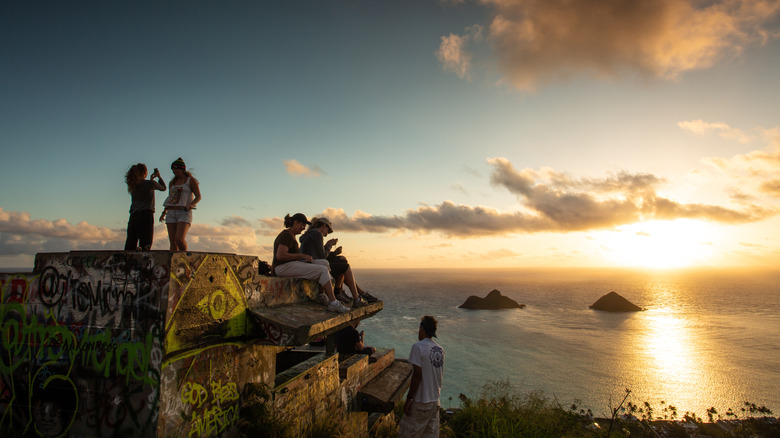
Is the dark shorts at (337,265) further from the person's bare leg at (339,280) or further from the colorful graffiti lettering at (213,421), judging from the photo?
the colorful graffiti lettering at (213,421)

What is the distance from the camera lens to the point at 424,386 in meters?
6.01

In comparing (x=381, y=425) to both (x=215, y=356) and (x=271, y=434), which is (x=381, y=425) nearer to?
(x=271, y=434)

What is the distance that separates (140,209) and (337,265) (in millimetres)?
4104

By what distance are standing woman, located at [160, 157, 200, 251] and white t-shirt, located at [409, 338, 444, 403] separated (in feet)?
14.7

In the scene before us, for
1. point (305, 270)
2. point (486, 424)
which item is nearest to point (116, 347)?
point (305, 270)

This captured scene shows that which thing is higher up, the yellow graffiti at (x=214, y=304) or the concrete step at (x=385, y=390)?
the yellow graffiti at (x=214, y=304)

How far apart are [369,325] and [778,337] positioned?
8022 cm

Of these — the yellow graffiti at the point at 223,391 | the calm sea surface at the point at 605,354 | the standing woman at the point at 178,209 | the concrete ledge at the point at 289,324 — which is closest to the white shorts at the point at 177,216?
the standing woman at the point at 178,209

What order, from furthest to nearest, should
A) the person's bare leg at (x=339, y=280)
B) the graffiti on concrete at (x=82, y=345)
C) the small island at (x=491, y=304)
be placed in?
the small island at (x=491, y=304), the person's bare leg at (x=339, y=280), the graffiti on concrete at (x=82, y=345)

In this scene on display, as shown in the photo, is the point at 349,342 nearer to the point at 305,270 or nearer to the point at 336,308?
the point at 336,308

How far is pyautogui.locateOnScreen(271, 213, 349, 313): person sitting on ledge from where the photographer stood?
694 centimetres

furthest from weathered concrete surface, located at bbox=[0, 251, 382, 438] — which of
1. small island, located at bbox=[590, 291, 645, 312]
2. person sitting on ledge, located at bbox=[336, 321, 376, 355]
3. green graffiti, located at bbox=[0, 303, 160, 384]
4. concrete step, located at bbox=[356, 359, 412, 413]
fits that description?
small island, located at bbox=[590, 291, 645, 312]

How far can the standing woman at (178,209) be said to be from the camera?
6.47 meters

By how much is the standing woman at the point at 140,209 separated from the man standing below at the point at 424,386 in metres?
5.03
